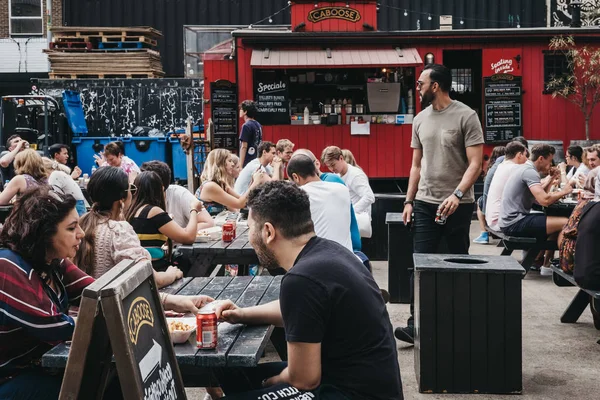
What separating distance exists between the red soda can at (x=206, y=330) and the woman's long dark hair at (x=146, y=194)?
2678mm

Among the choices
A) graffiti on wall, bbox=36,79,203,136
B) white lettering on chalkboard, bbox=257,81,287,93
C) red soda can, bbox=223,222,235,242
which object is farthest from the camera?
graffiti on wall, bbox=36,79,203,136

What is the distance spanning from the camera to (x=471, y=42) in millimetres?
14617

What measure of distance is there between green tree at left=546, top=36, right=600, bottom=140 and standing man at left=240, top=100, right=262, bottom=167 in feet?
19.1

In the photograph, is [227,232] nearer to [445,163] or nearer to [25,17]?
[445,163]

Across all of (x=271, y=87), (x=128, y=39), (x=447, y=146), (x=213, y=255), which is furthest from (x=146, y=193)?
(x=128, y=39)

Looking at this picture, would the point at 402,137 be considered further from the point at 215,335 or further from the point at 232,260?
the point at 215,335

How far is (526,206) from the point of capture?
8258 millimetres

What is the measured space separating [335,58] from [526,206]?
6.66 m

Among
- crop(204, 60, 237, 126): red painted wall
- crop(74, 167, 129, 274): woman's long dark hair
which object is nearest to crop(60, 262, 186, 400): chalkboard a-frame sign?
crop(74, 167, 129, 274): woman's long dark hair

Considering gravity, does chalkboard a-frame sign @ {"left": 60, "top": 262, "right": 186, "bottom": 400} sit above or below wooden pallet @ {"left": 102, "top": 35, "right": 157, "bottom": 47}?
below

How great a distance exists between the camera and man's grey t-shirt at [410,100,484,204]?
5891 mm

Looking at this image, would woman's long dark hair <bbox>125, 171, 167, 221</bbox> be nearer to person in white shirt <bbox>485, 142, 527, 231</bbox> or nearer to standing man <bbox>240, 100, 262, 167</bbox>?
person in white shirt <bbox>485, 142, 527, 231</bbox>

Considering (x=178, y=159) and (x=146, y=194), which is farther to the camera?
(x=178, y=159)

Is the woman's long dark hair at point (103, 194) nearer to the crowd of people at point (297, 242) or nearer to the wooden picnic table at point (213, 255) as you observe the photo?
the crowd of people at point (297, 242)
